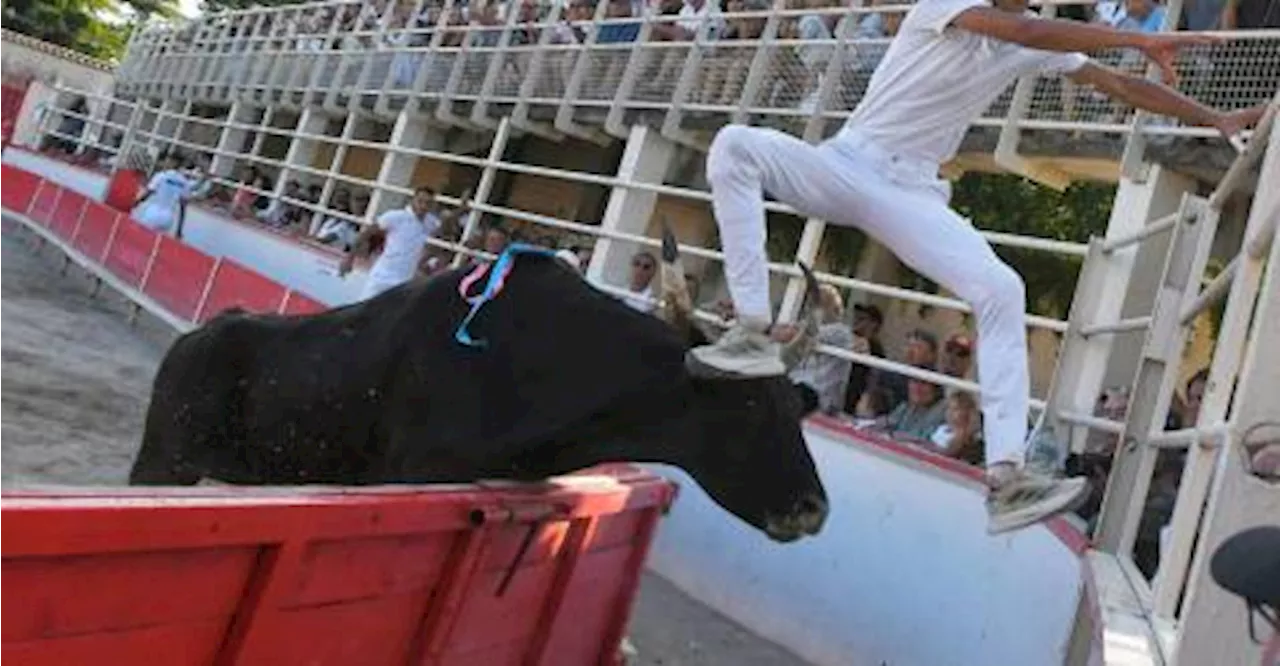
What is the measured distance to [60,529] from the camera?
84.0 inches

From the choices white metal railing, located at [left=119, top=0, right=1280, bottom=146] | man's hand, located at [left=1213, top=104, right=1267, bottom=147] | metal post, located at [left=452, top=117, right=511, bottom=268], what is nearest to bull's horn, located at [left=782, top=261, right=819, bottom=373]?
man's hand, located at [left=1213, top=104, right=1267, bottom=147]

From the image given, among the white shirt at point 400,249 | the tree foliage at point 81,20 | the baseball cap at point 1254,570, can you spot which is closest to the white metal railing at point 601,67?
the white shirt at point 400,249

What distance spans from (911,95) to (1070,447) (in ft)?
9.31

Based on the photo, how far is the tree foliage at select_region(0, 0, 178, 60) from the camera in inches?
1913

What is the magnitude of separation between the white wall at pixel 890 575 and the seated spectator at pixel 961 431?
373mm

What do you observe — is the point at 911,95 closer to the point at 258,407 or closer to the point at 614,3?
the point at 258,407

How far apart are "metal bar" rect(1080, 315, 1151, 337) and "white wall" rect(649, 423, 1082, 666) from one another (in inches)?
33.5

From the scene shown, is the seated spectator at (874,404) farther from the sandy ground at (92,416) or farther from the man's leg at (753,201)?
the man's leg at (753,201)

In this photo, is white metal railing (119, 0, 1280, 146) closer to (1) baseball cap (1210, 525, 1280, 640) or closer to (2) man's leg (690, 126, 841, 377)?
(2) man's leg (690, 126, 841, 377)

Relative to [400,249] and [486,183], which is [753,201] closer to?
[400,249]

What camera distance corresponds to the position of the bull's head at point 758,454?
4.24 meters

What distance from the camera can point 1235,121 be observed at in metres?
4.32

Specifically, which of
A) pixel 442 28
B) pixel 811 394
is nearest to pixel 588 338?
pixel 811 394

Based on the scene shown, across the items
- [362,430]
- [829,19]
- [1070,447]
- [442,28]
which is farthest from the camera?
[442,28]
